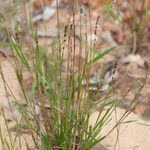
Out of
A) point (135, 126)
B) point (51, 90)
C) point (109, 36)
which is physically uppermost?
point (109, 36)

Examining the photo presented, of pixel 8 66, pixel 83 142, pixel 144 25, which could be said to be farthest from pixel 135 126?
pixel 144 25

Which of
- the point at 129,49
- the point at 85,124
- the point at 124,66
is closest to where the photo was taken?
the point at 85,124

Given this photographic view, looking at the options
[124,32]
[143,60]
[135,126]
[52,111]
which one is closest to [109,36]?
[124,32]

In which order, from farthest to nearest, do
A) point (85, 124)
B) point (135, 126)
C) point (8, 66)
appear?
point (135, 126)
point (8, 66)
point (85, 124)

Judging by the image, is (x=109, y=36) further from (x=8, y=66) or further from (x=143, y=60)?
(x=8, y=66)

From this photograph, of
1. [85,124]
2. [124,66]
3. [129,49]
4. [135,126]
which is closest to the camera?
[85,124]

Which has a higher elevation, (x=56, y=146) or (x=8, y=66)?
(x=8, y=66)

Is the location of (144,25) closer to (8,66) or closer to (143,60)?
(143,60)

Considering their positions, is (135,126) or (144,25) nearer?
(135,126)

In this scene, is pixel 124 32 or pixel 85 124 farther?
pixel 124 32
